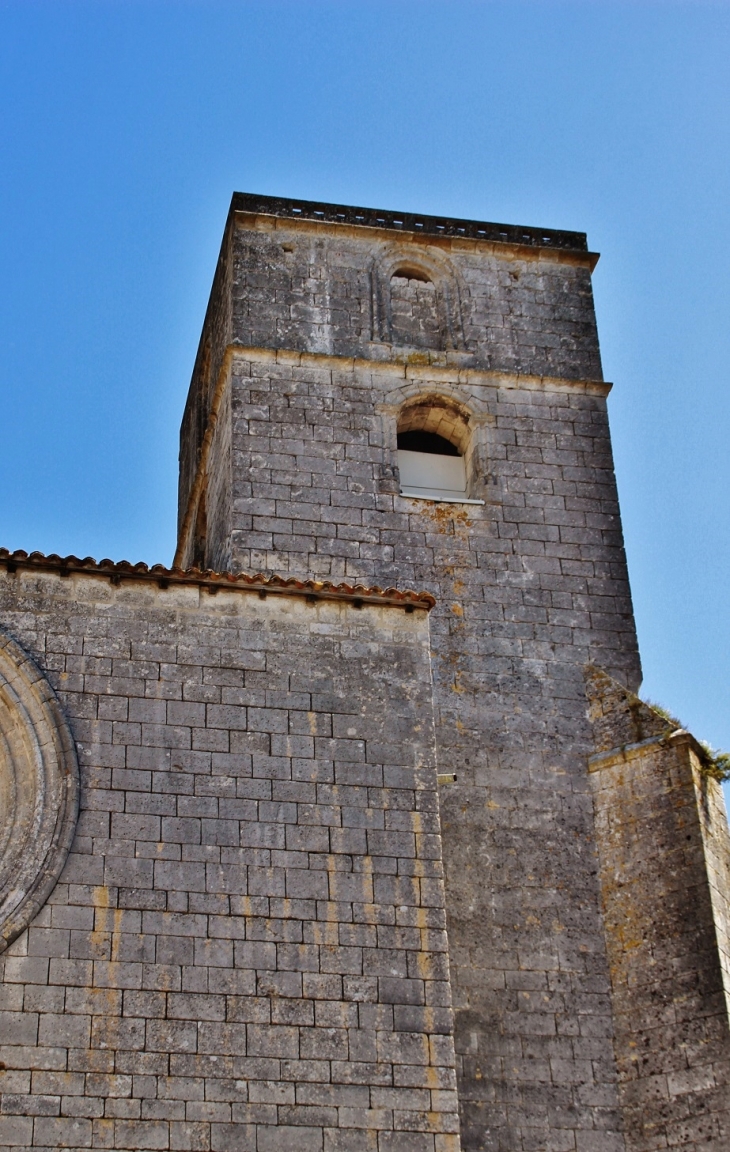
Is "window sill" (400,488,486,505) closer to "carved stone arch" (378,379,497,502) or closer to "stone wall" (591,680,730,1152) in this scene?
"carved stone arch" (378,379,497,502)

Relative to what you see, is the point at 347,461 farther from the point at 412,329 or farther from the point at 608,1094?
the point at 608,1094

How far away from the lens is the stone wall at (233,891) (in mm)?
11914

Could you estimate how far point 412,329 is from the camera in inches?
781

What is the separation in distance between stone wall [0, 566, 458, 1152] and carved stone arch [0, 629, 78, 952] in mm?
115

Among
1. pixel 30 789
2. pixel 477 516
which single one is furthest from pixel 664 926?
pixel 30 789

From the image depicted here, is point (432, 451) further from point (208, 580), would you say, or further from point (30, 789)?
point (30, 789)

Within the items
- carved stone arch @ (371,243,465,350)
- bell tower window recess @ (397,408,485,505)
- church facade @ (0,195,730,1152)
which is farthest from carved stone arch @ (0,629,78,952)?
carved stone arch @ (371,243,465,350)

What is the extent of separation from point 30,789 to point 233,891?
1.53m

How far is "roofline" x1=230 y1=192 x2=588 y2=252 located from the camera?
20125 millimetres

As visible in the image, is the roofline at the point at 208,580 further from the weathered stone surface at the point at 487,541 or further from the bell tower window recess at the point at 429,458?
the bell tower window recess at the point at 429,458

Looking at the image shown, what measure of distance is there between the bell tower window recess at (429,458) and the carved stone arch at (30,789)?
6.24 metres

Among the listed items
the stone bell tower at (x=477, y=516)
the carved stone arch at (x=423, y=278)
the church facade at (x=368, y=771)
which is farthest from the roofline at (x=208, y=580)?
the carved stone arch at (x=423, y=278)

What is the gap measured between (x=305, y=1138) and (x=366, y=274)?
10.4 m

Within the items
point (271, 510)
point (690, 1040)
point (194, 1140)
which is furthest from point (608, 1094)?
point (271, 510)
